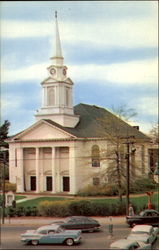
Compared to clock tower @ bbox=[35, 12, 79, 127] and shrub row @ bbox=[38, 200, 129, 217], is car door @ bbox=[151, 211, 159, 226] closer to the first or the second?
shrub row @ bbox=[38, 200, 129, 217]

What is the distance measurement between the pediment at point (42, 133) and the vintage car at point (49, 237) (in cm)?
77

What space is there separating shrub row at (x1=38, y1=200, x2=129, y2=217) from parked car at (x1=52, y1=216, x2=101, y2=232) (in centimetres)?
13

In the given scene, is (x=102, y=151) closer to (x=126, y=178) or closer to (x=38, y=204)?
(x=126, y=178)

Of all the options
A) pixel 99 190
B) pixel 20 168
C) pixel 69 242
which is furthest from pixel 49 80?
pixel 69 242

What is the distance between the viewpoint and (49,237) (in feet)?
12.6

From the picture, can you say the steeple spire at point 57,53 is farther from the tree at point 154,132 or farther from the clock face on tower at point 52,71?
the tree at point 154,132

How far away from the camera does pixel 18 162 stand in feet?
13.8

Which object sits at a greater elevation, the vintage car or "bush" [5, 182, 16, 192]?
"bush" [5, 182, 16, 192]

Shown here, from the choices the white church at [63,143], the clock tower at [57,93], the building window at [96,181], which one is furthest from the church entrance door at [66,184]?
the clock tower at [57,93]

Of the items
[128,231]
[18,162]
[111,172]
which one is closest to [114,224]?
[128,231]

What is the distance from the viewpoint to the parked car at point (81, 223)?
162 inches

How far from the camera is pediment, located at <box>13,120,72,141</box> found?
4.20 meters

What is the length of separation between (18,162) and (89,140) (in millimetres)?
776

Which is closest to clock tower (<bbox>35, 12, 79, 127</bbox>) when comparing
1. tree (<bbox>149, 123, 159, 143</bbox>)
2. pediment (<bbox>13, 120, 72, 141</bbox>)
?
pediment (<bbox>13, 120, 72, 141</bbox>)
